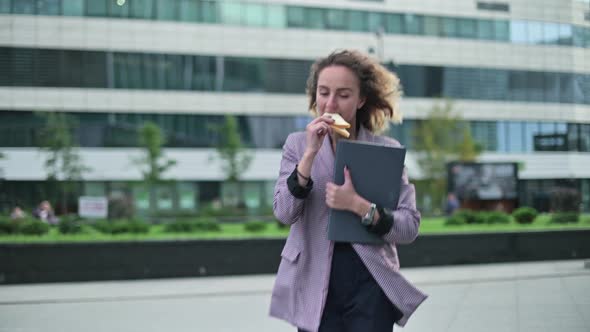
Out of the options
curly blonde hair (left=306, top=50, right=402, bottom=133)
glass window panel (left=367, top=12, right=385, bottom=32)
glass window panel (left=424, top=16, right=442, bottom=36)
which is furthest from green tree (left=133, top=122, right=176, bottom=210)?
curly blonde hair (left=306, top=50, right=402, bottom=133)

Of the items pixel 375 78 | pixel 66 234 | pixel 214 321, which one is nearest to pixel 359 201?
pixel 375 78

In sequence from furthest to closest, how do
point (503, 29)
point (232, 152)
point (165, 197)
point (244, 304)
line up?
point (165, 197) < point (232, 152) < point (503, 29) < point (244, 304)

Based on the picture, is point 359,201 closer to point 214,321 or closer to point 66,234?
point 214,321

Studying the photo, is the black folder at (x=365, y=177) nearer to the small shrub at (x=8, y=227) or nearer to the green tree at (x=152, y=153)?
the small shrub at (x=8, y=227)

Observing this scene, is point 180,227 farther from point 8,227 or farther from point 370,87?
point 370,87

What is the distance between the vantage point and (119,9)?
136 ft

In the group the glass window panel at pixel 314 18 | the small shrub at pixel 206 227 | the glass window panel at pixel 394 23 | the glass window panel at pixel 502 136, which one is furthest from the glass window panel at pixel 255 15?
the small shrub at pixel 206 227

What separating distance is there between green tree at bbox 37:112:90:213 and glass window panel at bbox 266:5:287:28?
11.6m

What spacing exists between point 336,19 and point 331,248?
40.6 m

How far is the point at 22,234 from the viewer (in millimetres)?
15391

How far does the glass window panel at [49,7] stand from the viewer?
126 feet

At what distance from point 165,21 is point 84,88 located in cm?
534

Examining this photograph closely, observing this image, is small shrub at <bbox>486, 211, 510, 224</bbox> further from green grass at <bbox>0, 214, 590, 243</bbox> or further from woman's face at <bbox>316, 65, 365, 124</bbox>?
woman's face at <bbox>316, 65, 365, 124</bbox>

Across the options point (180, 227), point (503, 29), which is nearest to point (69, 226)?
point (180, 227)
